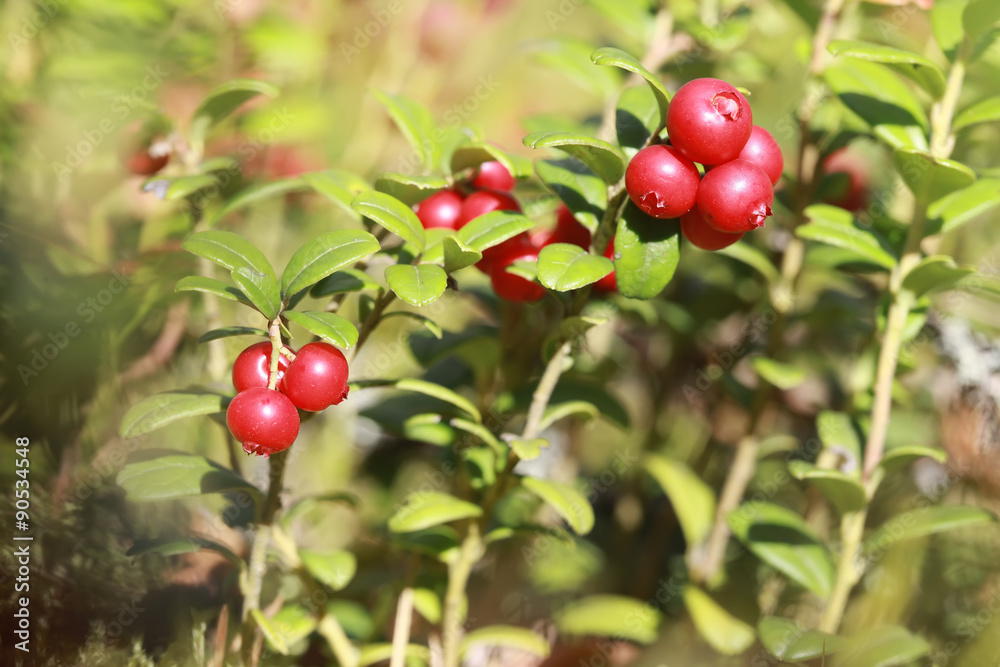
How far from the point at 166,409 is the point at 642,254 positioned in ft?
1.99

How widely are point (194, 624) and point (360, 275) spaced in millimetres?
576

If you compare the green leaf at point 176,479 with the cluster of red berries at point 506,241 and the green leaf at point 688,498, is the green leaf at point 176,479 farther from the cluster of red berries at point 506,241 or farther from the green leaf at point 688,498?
the green leaf at point 688,498

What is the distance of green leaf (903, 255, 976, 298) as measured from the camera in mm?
1060

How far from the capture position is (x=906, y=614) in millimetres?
1491

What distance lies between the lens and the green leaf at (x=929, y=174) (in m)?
1.00

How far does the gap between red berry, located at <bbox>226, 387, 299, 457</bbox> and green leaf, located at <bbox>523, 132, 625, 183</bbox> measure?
1.28 ft

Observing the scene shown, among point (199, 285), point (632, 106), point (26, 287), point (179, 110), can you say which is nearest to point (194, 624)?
point (199, 285)

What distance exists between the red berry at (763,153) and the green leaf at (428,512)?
1.97ft

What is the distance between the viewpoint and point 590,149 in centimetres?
92

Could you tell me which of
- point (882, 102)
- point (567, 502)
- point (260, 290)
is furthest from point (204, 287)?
point (882, 102)

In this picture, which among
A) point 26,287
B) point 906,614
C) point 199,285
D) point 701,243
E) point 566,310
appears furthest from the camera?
point 906,614

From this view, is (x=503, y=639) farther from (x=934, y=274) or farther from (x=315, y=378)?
(x=934, y=274)

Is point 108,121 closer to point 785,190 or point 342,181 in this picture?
point 342,181

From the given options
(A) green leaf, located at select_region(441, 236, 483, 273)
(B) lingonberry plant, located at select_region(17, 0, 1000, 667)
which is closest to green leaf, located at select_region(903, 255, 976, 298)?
(B) lingonberry plant, located at select_region(17, 0, 1000, 667)
